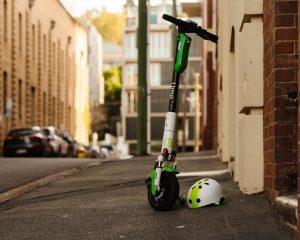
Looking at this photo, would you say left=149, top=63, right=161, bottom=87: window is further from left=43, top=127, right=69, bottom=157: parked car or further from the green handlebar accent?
the green handlebar accent

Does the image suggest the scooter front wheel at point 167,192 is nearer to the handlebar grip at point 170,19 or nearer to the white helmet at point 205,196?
the white helmet at point 205,196

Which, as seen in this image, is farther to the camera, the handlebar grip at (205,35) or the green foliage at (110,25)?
the green foliage at (110,25)

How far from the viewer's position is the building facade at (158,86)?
75500mm

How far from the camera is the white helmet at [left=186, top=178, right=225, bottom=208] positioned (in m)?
7.58

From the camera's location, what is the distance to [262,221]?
21.1 ft

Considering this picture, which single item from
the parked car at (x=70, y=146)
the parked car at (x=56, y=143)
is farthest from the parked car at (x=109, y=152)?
the parked car at (x=56, y=143)

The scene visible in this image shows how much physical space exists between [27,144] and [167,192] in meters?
26.5

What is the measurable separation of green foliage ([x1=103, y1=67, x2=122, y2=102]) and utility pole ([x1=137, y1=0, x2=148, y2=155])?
70.4 meters

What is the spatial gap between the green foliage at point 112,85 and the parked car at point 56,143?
193 feet

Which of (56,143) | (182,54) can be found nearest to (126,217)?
(182,54)

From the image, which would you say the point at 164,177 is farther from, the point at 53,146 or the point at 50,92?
the point at 50,92

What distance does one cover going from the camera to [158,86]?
254ft

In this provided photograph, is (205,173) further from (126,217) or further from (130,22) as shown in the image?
(130,22)

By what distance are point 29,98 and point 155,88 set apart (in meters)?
31.9
